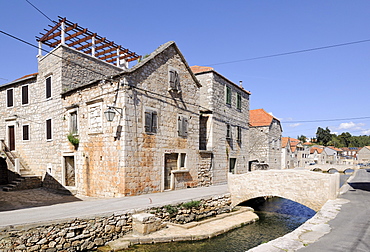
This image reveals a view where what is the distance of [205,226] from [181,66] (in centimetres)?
969

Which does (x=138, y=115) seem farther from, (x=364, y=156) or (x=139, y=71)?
(x=364, y=156)

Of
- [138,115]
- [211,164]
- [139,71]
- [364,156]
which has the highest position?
[139,71]

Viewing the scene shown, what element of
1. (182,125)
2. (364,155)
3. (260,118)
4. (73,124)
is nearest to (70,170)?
(73,124)

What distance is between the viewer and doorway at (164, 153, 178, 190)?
14961 millimetres

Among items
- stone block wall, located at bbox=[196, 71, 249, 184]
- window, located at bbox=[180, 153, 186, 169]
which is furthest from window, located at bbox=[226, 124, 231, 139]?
window, located at bbox=[180, 153, 186, 169]

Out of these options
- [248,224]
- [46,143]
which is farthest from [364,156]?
[46,143]

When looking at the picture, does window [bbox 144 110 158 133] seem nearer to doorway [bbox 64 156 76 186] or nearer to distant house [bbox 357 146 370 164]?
doorway [bbox 64 156 76 186]

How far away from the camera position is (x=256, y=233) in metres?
11.8

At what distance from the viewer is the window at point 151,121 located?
13.6m

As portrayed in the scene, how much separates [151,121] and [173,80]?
318 cm

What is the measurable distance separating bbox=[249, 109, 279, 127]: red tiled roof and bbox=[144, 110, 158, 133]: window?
18506 millimetres

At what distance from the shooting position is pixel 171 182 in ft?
49.9

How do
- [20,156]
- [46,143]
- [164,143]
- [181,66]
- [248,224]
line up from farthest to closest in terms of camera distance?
[20,156] → [46,143] → [181,66] → [164,143] → [248,224]

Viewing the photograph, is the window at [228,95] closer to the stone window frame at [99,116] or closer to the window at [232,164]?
the window at [232,164]
